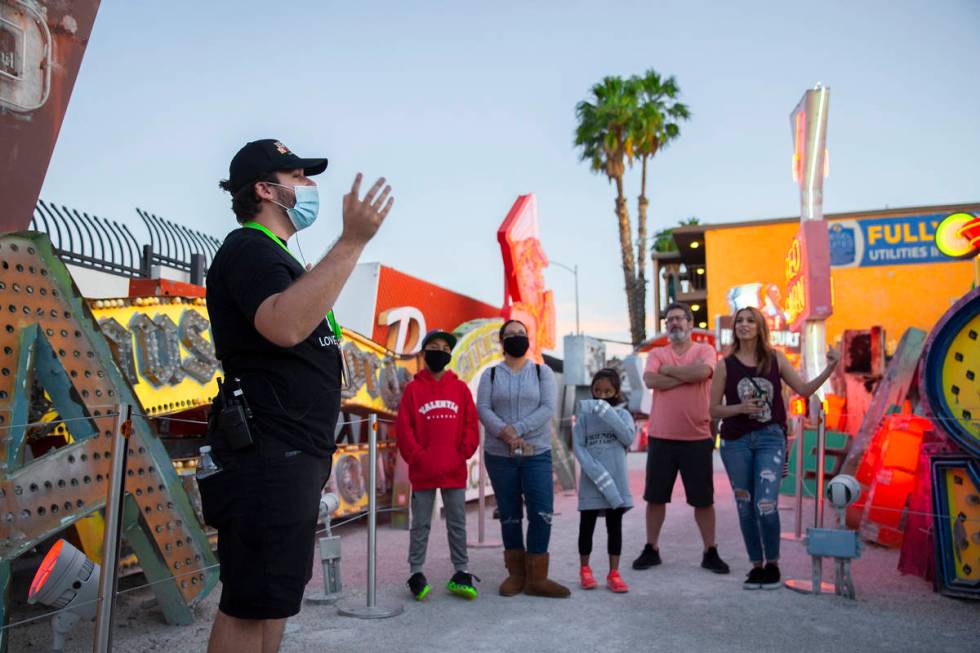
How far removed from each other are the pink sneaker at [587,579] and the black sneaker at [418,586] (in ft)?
3.52

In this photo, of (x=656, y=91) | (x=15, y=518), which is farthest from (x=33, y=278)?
(x=656, y=91)

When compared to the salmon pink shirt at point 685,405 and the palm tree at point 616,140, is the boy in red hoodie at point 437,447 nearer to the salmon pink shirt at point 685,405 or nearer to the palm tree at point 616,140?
the salmon pink shirt at point 685,405

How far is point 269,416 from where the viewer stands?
2170 millimetres

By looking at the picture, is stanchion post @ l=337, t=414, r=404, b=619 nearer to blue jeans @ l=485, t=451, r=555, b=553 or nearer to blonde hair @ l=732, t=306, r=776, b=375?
blue jeans @ l=485, t=451, r=555, b=553

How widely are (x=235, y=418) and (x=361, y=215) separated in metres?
0.63

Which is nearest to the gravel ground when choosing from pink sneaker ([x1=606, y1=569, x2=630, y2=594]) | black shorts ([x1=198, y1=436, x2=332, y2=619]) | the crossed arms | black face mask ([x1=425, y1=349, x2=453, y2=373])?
pink sneaker ([x1=606, y1=569, x2=630, y2=594])

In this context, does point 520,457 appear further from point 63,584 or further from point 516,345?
point 63,584

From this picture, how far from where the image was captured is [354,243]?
213 centimetres

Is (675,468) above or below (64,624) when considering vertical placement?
above

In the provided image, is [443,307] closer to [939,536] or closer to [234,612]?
[939,536]

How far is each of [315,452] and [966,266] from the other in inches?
1105

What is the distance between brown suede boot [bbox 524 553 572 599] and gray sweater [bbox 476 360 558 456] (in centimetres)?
71

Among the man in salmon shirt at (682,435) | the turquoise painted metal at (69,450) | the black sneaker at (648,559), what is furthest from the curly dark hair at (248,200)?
the black sneaker at (648,559)

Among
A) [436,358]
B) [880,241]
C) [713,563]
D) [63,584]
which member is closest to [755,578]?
[713,563]
